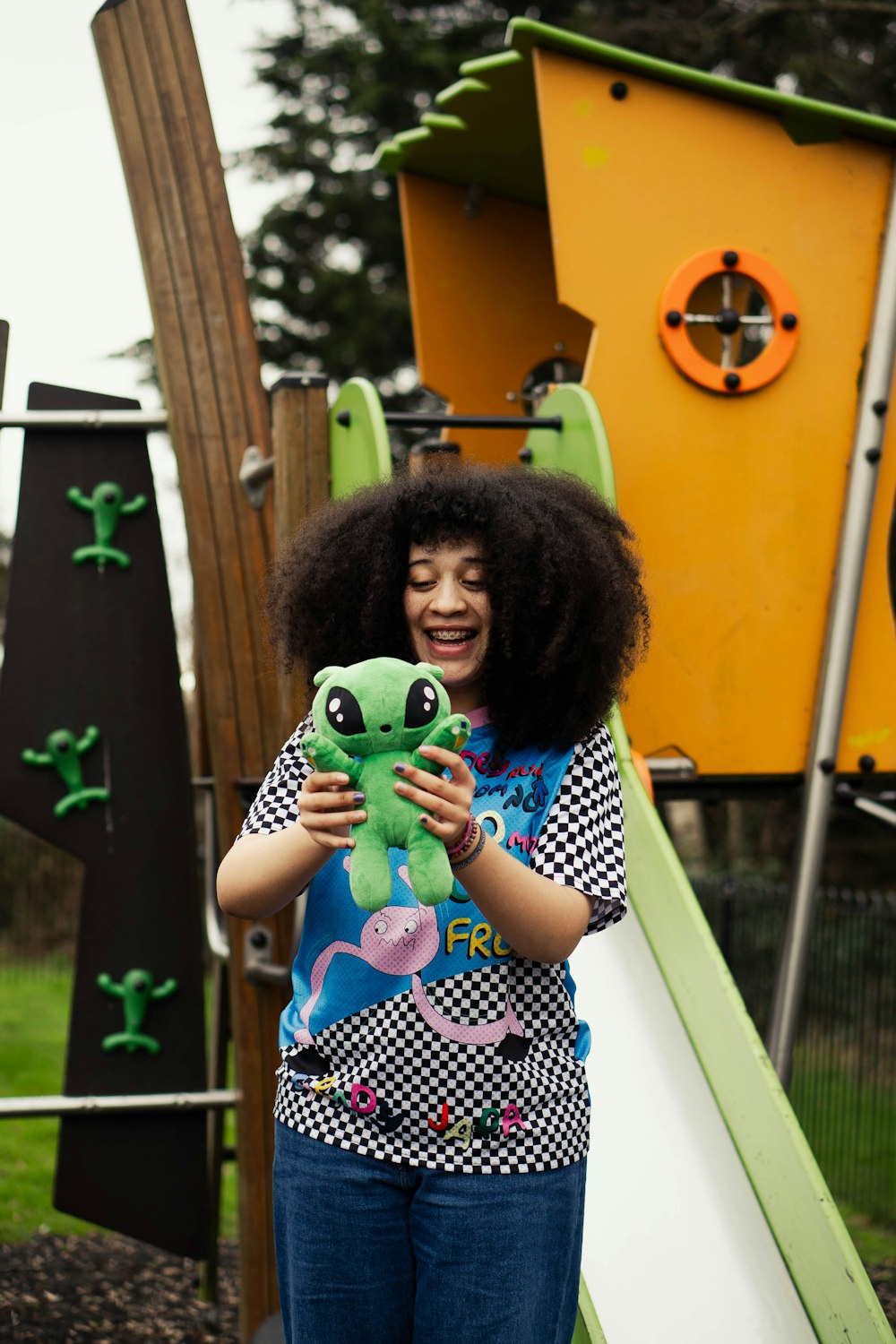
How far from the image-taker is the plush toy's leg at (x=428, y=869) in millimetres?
1466

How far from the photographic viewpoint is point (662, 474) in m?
4.50

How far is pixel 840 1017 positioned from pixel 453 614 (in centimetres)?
827

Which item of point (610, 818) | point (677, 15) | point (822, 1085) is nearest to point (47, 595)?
point (610, 818)

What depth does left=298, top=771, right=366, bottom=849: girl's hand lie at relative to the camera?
1499 millimetres

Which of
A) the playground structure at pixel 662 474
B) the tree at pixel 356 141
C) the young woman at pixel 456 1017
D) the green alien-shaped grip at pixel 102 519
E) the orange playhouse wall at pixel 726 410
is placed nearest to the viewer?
the young woman at pixel 456 1017

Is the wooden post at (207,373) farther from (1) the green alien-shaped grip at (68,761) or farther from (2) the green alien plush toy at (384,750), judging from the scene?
(2) the green alien plush toy at (384,750)

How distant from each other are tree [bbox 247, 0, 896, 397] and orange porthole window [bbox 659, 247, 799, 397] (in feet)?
28.0

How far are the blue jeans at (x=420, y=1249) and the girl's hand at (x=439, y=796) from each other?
423mm

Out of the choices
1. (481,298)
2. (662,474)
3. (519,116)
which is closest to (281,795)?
(662,474)

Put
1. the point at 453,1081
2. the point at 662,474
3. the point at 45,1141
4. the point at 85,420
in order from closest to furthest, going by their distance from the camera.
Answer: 1. the point at 453,1081
2. the point at 85,420
3. the point at 662,474
4. the point at 45,1141

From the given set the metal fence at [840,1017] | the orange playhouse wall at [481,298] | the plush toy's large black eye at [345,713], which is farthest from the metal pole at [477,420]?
the metal fence at [840,1017]

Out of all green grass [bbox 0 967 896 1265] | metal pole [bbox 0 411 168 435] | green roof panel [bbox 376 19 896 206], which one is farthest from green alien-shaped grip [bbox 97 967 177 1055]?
green roof panel [bbox 376 19 896 206]

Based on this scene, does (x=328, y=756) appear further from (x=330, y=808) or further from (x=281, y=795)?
(x=281, y=795)

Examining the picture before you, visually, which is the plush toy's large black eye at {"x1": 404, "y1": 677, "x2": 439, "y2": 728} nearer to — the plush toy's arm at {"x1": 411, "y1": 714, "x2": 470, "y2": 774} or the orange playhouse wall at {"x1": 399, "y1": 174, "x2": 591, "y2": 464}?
the plush toy's arm at {"x1": 411, "y1": 714, "x2": 470, "y2": 774}
